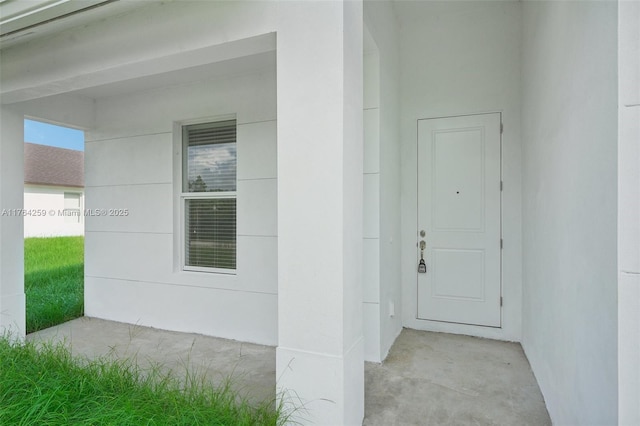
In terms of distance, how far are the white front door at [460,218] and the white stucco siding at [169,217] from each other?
1647mm

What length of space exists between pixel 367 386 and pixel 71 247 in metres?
8.16

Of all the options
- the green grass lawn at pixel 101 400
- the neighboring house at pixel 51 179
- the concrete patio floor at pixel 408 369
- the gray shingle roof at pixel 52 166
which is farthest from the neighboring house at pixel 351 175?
the gray shingle roof at pixel 52 166

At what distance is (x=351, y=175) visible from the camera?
6.16 feet

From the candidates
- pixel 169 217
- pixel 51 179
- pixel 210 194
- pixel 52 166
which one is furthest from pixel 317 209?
pixel 52 166

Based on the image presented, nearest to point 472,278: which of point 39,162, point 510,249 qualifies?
point 510,249

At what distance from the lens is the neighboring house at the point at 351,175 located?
4.71 ft

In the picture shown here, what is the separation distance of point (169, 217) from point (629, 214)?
3799 millimetres

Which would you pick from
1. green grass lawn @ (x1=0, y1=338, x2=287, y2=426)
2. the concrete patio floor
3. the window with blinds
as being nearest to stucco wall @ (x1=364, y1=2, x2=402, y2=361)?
the concrete patio floor

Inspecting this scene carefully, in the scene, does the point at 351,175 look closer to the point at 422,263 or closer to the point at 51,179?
the point at 422,263

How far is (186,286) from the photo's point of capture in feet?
12.2

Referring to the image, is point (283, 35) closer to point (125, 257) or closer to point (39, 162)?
point (125, 257)

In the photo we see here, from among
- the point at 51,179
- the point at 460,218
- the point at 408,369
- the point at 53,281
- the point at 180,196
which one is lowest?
the point at 408,369

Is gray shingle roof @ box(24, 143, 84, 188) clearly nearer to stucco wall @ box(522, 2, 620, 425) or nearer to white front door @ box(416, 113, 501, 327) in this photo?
white front door @ box(416, 113, 501, 327)

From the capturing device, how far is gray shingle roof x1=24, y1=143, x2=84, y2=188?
1247cm
